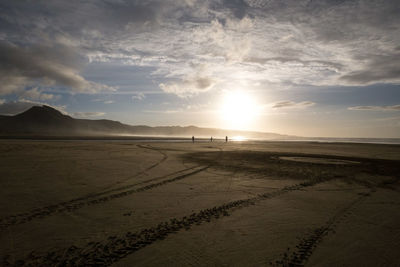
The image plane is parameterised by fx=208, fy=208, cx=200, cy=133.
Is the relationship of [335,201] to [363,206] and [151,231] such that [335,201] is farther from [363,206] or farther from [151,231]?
[151,231]

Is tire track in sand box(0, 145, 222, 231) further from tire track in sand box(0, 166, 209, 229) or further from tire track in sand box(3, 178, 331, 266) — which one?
tire track in sand box(3, 178, 331, 266)

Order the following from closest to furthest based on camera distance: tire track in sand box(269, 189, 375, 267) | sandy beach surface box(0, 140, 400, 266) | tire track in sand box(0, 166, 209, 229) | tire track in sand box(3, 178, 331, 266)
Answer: tire track in sand box(3, 178, 331, 266) < tire track in sand box(269, 189, 375, 267) < sandy beach surface box(0, 140, 400, 266) < tire track in sand box(0, 166, 209, 229)

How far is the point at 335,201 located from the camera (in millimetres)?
8422

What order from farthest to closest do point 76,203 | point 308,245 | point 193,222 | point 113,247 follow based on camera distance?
point 76,203 → point 193,222 → point 308,245 → point 113,247

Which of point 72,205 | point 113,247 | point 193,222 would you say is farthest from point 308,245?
point 72,205

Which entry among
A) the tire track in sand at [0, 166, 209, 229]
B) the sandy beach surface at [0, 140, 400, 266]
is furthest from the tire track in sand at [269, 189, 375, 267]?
the tire track in sand at [0, 166, 209, 229]

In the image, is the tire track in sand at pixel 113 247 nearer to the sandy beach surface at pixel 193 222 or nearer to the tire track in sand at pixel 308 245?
the sandy beach surface at pixel 193 222

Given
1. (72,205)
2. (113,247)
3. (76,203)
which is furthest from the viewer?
(76,203)

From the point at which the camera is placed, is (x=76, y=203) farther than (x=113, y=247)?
Yes

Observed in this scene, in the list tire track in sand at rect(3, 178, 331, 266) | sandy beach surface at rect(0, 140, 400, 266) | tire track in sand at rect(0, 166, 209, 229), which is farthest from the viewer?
tire track in sand at rect(0, 166, 209, 229)

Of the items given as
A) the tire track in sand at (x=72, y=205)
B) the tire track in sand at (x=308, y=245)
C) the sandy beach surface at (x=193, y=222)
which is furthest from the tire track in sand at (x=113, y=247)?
the tire track in sand at (x=308, y=245)

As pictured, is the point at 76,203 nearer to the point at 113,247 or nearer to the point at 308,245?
the point at 113,247

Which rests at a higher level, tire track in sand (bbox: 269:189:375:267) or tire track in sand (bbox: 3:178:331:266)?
tire track in sand (bbox: 269:189:375:267)

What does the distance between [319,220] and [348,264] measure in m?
2.28
